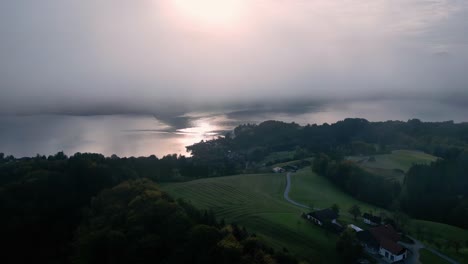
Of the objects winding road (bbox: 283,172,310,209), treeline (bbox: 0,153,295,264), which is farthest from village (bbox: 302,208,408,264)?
treeline (bbox: 0,153,295,264)

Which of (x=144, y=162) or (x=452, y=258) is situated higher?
(x=144, y=162)

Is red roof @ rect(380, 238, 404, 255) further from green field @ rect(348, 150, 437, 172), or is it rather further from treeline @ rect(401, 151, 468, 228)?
green field @ rect(348, 150, 437, 172)

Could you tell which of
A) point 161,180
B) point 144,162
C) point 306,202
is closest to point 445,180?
point 306,202

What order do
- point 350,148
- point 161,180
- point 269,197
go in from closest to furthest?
point 269,197, point 161,180, point 350,148

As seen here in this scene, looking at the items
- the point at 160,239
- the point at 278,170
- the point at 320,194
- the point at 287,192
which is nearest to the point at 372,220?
the point at 320,194

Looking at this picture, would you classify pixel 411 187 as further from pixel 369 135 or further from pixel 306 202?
pixel 369 135

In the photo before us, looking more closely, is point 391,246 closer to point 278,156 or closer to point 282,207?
point 282,207
